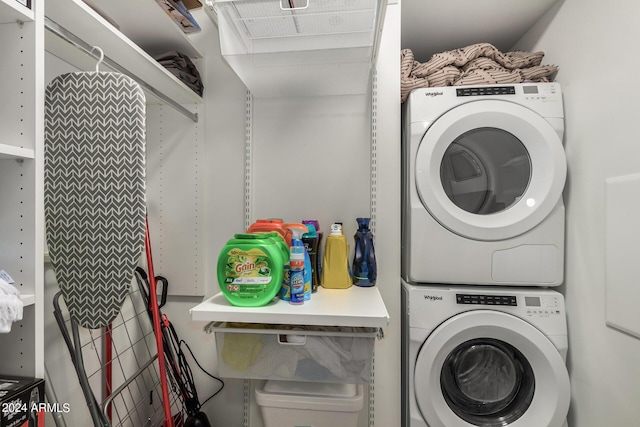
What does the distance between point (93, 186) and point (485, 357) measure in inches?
67.6

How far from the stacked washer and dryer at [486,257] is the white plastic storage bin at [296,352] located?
0.42 metres

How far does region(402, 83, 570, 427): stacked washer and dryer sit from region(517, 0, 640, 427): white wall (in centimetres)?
7

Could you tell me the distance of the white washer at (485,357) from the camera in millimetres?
1246

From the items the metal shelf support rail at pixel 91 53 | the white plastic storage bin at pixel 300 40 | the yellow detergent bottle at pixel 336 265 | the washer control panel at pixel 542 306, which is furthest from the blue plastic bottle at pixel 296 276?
the washer control panel at pixel 542 306

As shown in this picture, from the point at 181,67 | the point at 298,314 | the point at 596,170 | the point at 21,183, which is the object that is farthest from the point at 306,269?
the point at 596,170

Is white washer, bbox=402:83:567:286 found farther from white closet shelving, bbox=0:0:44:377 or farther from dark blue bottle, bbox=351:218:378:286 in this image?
white closet shelving, bbox=0:0:44:377

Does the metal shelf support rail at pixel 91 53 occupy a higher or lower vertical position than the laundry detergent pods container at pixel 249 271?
higher

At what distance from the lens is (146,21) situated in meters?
1.25

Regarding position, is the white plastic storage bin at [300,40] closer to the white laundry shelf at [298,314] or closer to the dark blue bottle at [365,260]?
the dark blue bottle at [365,260]

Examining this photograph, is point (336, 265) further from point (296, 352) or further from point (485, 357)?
point (485, 357)

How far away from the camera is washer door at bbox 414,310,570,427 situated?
1.24 meters

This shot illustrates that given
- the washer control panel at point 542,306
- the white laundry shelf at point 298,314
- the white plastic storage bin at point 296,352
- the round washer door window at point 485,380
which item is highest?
the white laundry shelf at point 298,314

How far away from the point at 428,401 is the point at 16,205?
62.4 inches

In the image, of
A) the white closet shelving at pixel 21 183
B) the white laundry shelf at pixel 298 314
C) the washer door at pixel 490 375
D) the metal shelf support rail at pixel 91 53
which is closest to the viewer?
the white closet shelving at pixel 21 183
